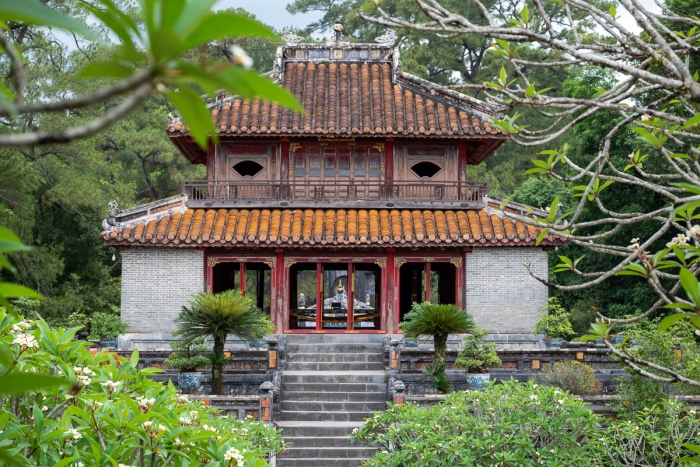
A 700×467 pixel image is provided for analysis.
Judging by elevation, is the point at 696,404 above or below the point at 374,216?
below

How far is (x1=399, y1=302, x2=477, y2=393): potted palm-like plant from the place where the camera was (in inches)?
535

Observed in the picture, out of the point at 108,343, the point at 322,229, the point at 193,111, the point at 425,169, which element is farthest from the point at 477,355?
the point at 193,111

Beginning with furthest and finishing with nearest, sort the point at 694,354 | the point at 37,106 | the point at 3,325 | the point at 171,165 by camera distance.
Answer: the point at 171,165 → the point at 694,354 → the point at 3,325 → the point at 37,106

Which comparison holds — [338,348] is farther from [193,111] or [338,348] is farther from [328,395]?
[193,111]

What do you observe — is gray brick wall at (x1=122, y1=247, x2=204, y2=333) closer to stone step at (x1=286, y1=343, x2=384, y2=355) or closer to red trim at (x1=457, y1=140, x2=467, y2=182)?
stone step at (x1=286, y1=343, x2=384, y2=355)

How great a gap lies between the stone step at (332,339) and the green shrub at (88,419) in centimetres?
1184

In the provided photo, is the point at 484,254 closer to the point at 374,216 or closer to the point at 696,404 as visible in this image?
the point at 374,216

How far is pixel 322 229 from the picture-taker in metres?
17.4

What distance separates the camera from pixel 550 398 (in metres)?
8.92

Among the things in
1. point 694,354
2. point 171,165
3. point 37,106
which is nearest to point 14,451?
point 37,106

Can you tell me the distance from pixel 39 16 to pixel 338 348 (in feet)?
49.2

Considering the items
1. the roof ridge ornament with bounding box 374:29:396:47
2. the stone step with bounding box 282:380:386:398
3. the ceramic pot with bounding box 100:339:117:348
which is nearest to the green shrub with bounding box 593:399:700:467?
the stone step with bounding box 282:380:386:398

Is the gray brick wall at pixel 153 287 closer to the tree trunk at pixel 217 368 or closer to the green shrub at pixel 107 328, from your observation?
the green shrub at pixel 107 328

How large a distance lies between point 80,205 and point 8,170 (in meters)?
4.23
